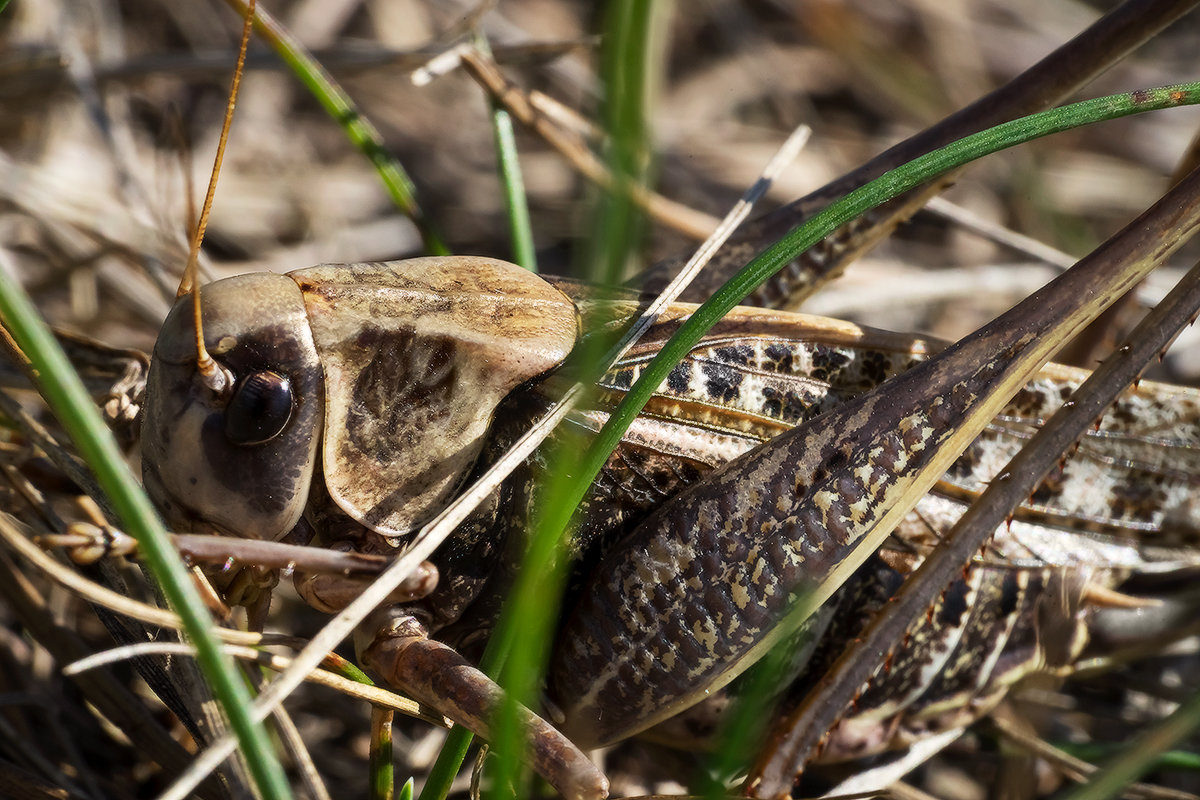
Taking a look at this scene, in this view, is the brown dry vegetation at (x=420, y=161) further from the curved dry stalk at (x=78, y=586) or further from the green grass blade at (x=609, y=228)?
the green grass blade at (x=609, y=228)

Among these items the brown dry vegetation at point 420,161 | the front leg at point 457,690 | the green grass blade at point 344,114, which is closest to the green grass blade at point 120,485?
the front leg at point 457,690

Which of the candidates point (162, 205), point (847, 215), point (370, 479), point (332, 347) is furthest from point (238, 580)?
point (162, 205)

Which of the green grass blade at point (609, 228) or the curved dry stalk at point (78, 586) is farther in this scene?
the curved dry stalk at point (78, 586)

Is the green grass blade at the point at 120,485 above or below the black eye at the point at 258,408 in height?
below

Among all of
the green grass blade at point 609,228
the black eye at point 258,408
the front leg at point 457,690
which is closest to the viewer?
the green grass blade at point 609,228

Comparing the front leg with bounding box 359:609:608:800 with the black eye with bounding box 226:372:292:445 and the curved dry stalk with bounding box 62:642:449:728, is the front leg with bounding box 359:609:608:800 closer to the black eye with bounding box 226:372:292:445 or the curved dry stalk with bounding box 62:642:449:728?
the curved dry stalk with bounding box 62:642:449:728

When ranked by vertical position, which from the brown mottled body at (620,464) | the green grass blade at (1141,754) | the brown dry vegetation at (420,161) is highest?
the brown dry vegetation at (420,161)

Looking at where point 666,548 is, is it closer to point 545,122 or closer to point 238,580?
point 238,580
